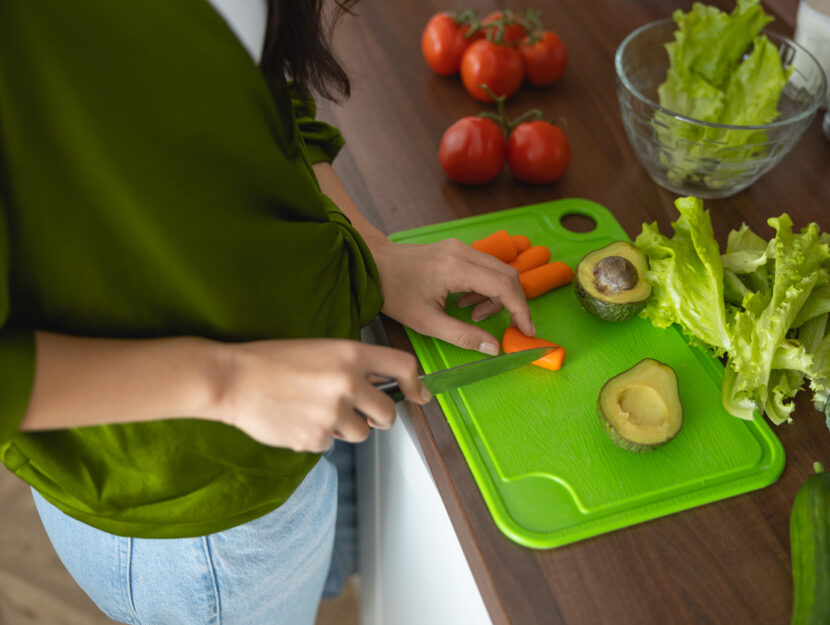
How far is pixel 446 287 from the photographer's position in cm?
104

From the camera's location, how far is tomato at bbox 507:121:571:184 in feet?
4.08

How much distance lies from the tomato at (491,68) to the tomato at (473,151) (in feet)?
0.59

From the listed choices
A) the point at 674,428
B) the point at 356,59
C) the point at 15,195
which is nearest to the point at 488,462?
the point at 674,428

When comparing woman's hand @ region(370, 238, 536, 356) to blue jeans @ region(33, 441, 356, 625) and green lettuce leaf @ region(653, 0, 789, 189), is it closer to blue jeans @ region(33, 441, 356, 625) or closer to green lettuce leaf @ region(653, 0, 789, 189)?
blue jeans @ region(33, 441, 356, 625)

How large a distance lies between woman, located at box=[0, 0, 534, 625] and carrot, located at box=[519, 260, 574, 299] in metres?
0.15

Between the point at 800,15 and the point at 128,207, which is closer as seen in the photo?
the point at 128,207

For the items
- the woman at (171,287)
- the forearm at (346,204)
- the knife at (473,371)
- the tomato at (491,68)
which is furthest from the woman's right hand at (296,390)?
the tomato at (491,68)

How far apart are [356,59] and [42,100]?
1042 millimetres

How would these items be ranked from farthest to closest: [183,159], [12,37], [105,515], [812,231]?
[812,231] → [105,515] → [183,159] → [12,37]

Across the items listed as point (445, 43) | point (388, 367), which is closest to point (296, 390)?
Result: point (388, 367)

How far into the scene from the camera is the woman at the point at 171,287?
2.01 ft

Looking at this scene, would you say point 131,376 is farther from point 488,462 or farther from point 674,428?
point 674,428

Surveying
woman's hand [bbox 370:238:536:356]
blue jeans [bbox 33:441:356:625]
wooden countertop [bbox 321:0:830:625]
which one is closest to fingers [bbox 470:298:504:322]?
Result: woman's hand [bbox 370:238:536:356]

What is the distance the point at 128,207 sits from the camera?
2.13 feet
